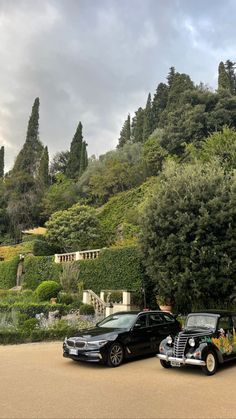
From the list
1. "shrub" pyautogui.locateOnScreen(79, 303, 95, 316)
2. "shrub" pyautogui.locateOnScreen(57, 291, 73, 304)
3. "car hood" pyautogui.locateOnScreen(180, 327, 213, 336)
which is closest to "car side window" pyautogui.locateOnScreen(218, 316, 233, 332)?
"car hood" pyautogui.locateOnScreen(180, 327, 213, 336)

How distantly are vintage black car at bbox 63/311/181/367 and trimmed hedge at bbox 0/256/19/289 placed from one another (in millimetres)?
19177

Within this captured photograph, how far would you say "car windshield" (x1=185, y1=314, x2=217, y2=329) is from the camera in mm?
9933

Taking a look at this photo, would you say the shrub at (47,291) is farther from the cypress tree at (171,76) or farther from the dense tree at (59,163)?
the cypress tree at (171,76)

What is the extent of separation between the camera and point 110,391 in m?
7.10

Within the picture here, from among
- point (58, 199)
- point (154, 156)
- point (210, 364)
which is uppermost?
point (154, 156)

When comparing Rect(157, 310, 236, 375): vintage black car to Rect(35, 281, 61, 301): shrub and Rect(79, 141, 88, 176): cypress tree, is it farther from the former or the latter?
Rect(79, 141, 88, 176): cypress tree

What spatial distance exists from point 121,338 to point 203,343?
6.91ft

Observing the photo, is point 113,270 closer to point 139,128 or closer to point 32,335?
point 32,335

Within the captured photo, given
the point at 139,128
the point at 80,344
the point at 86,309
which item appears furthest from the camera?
the point at 139,128

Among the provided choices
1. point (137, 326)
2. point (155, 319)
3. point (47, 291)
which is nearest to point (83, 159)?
point (47, 291)

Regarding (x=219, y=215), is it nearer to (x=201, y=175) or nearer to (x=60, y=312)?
(x=201, y=175)

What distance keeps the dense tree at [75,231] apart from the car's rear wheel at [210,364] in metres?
23.5

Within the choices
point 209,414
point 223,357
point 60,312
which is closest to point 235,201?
point 223,357

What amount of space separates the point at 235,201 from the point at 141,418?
455 inches
